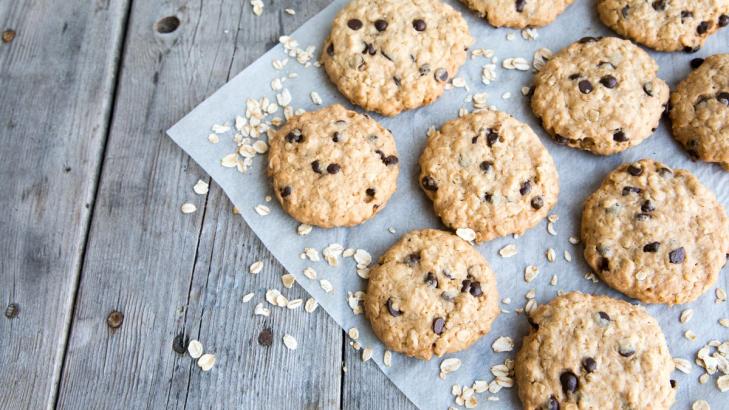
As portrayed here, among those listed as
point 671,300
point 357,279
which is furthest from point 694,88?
point 357,279

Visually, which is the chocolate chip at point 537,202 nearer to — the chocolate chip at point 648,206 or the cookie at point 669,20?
the chocolate chip at point 648,206

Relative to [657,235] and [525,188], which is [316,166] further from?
[657,235]

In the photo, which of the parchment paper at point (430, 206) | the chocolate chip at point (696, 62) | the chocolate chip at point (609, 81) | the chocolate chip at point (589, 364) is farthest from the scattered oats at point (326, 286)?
the chocolate chip at point (696, 62)

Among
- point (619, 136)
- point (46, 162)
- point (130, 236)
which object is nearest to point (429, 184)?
point (619, 136)

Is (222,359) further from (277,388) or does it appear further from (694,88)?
(694,88)

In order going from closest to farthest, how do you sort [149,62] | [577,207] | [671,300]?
[671,300], [577,207], [149,62]

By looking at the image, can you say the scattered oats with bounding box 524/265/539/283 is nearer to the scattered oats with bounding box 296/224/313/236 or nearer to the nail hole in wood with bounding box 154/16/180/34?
the scattered oats with bounding box 296/224/313/236

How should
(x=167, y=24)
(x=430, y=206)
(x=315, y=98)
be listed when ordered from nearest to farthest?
1. (x=430, y=206)
2. (x=315, y=98)
3. (x=167, y=24)

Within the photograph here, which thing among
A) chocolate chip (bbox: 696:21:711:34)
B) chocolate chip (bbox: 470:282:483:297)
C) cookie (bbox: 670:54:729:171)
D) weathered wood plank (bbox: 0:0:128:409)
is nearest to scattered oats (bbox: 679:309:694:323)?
cookie (bbox: 670:54:729:171)
